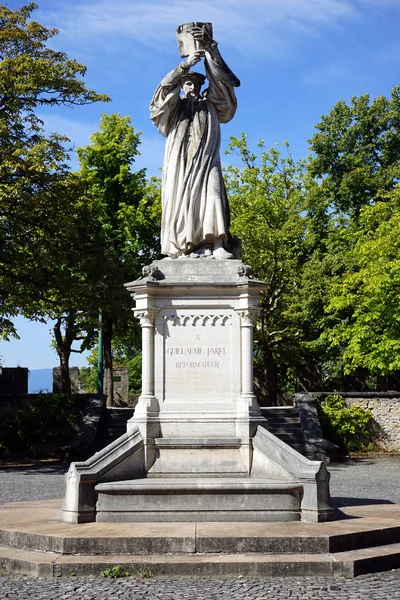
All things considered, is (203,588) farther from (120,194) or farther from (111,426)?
(120,194)

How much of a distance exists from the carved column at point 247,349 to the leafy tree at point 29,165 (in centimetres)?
1316

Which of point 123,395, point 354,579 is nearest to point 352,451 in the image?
point 123,395

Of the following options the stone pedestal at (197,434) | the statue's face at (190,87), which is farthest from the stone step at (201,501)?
the statue's face at (190,87)

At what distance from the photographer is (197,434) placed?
1073 centimetres

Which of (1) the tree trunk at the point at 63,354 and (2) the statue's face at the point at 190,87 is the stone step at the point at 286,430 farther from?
(2) the statue's face at the point at 190,87

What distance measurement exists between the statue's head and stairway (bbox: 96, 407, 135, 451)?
1491 cm

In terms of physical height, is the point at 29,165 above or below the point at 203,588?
above

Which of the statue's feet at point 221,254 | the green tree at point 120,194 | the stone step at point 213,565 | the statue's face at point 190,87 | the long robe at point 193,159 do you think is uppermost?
the green tree at point 120,194

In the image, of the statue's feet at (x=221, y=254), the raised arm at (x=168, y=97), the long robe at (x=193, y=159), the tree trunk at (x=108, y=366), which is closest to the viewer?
the statue's feet at (x=221, y=254)

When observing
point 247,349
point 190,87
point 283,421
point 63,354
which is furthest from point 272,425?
point 190,87

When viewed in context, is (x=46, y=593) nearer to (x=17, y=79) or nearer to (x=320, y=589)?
(x=320, y=589)

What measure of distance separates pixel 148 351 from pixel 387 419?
61.0ft

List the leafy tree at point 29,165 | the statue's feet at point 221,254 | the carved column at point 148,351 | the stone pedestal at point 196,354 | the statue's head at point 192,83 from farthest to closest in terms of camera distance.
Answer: the leafy tree at point 29,165, the statue's head at point 192,83, the statue's feet at point 221,254, the carved column at point 148,351, the stone pedestal at point 196,354

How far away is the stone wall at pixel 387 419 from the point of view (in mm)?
27812
